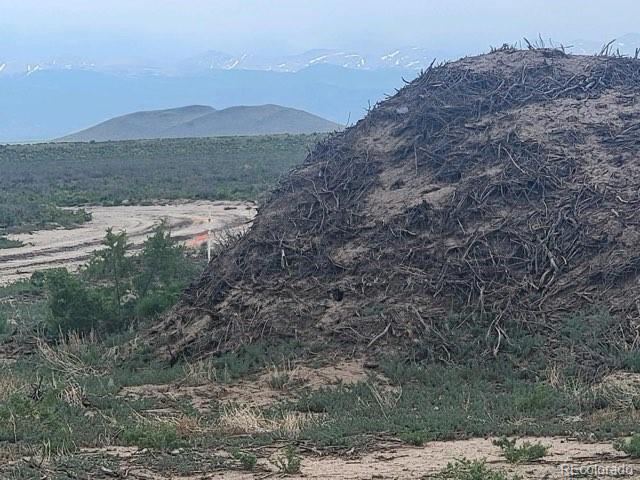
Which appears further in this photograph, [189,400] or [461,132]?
[461,132]

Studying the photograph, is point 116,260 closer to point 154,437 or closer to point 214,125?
point 154,437

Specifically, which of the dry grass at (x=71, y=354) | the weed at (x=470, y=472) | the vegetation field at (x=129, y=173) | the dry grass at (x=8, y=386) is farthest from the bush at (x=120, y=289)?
the vegetation field at (x=129, y=173)

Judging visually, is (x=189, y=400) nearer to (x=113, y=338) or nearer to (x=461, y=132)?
(x=113, y=338)

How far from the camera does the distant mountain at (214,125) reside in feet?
417

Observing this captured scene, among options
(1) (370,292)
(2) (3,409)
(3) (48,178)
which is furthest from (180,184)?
(2) (3,409)

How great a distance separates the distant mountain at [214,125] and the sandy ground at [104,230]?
8610 cm

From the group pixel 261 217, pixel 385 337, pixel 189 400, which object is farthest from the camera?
pixel 261 217

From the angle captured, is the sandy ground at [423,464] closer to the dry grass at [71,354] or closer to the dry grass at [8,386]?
the dry grass at [8,386]

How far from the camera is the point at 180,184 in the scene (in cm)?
4275

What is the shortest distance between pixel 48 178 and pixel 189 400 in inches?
1515

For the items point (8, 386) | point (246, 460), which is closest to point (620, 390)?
point (246, 460)

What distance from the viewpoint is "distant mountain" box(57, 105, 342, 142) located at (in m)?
127

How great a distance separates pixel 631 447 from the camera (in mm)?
6691

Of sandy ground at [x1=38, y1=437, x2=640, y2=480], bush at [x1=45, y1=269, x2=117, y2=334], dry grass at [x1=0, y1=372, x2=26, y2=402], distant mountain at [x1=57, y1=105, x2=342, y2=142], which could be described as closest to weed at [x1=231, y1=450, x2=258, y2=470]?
sandy ground at [x1=38, y1=437, x2=640, y2=480]
